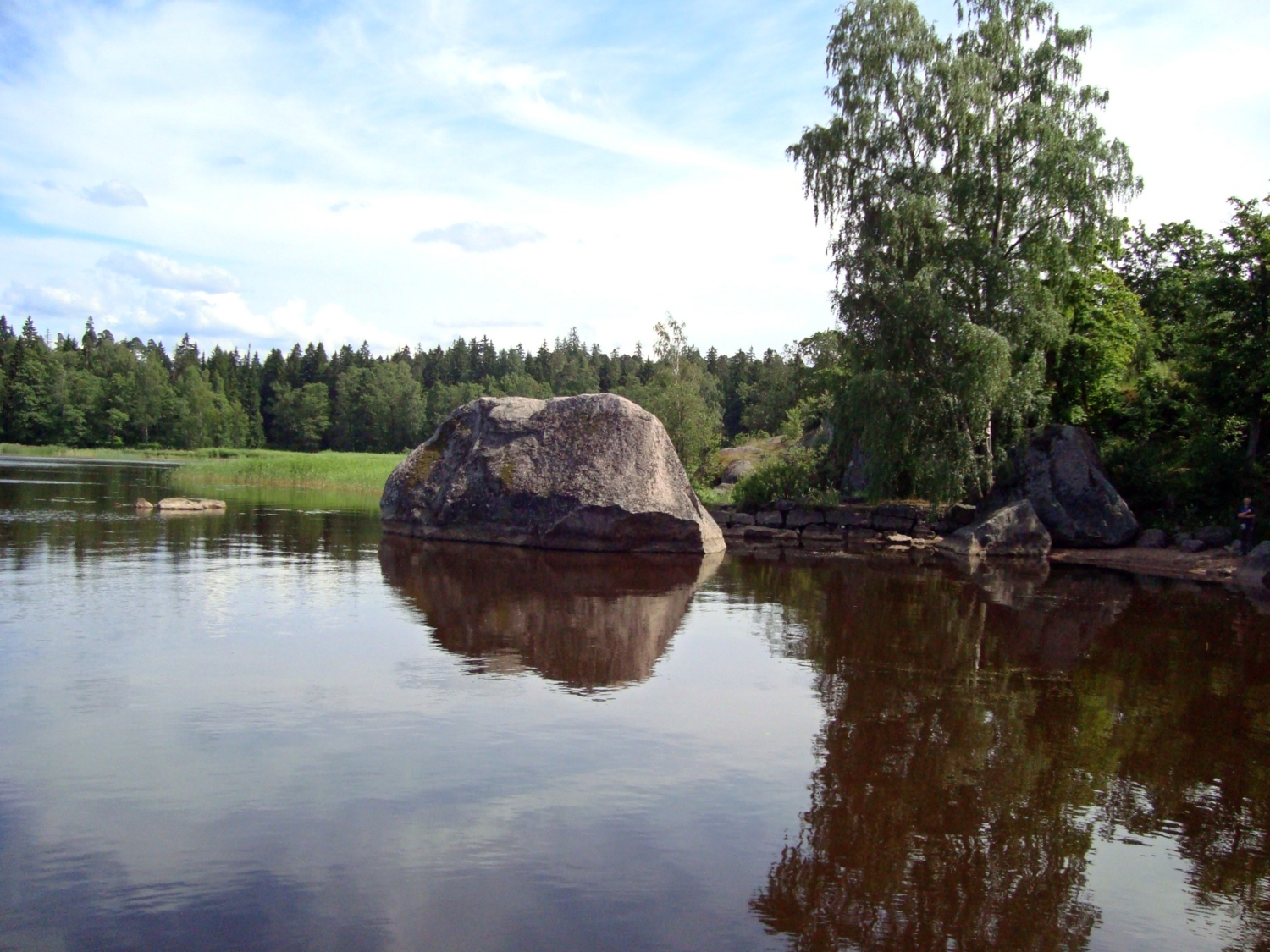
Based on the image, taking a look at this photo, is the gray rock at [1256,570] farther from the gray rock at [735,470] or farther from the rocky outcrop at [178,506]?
the rocky outcrop at [178,506]

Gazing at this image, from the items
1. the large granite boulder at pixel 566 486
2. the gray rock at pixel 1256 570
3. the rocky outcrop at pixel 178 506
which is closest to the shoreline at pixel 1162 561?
the gray rock at pixel 1256 570

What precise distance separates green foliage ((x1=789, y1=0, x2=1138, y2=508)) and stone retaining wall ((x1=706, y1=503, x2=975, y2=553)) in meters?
1.00

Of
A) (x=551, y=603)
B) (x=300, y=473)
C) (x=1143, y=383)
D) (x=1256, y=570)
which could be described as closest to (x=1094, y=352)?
(x=1143, y=383)

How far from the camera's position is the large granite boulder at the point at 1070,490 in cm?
2639

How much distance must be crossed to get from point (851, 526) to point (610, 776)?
22836 mm

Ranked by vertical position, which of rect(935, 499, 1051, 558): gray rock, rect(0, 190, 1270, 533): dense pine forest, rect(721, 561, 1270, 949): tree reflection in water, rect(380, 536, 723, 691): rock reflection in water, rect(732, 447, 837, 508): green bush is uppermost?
rect(0, 190, 1270, 533): dense pine forest

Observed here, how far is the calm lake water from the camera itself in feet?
17.7

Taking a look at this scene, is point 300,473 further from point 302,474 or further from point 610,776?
point 610,776

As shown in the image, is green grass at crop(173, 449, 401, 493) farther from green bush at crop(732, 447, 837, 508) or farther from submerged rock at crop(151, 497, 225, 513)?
green bush at crop(732, 447, 837, 508)

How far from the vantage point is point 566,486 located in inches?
895

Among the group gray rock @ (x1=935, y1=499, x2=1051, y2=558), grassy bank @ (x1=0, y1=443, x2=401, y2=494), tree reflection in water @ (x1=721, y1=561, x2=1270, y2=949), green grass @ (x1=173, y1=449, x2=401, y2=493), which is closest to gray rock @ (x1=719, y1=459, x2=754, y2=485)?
gray rock @ (x1=935, y1=499, x2=1051, y2=558)

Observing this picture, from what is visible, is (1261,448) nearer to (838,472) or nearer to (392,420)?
(838,472)

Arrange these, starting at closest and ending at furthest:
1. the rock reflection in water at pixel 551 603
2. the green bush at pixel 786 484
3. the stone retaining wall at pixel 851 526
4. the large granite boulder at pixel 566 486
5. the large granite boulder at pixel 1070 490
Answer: the rock reflection in water at pixel 551 603
the large granite boulder at pixel 566 486
the large granite boulder at pixel 1070 490
the stone retaining wall at pixel 851 526
the green bush at pixel 786 484

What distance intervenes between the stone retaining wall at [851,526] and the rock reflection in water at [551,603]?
19.2ft
